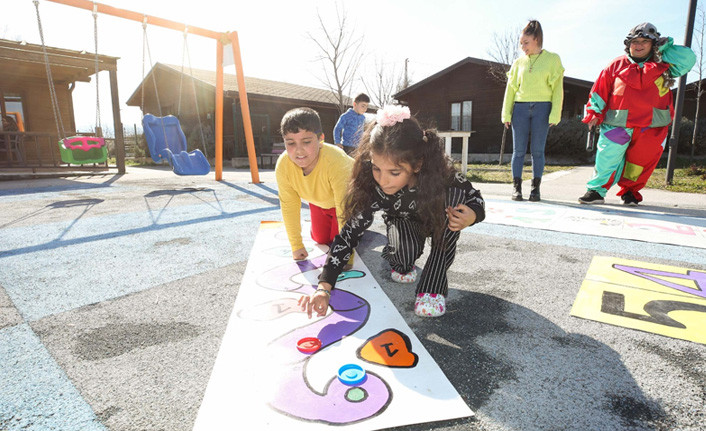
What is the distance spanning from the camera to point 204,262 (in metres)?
1.94

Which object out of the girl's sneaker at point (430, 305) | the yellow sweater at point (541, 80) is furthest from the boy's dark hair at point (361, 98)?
the girl's sneaker at point (430, 305)

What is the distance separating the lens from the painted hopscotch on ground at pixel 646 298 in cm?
119

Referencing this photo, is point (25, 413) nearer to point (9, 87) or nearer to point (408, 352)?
point (408, 352)

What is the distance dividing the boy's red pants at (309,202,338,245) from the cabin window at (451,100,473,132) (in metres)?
11.6

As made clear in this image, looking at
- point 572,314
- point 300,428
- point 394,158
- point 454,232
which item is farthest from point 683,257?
point 300,428

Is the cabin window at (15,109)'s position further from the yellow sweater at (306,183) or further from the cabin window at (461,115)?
the cabin window at (461,115)

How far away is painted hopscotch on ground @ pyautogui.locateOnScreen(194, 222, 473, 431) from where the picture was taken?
2.69 feet

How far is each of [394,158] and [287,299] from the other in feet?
2.25

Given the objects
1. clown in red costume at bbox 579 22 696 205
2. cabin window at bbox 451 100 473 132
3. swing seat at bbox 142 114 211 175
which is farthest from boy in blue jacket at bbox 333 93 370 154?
cabin window at bbox 451 100 473 132

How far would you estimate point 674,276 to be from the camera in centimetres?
161

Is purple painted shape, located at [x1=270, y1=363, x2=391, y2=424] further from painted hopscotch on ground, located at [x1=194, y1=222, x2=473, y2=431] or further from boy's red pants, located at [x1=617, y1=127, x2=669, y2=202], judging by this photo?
boy's red pants, located at [x1=617, y1=127, x2=669, y2=202]

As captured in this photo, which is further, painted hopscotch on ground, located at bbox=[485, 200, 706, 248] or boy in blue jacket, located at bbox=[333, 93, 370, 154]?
boy in blue jacket, located at bbox=[333, 93, 370, 154]

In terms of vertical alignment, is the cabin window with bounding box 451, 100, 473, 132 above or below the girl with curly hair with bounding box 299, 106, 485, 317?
above

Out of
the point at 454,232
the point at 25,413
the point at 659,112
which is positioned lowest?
the point at 25,413
